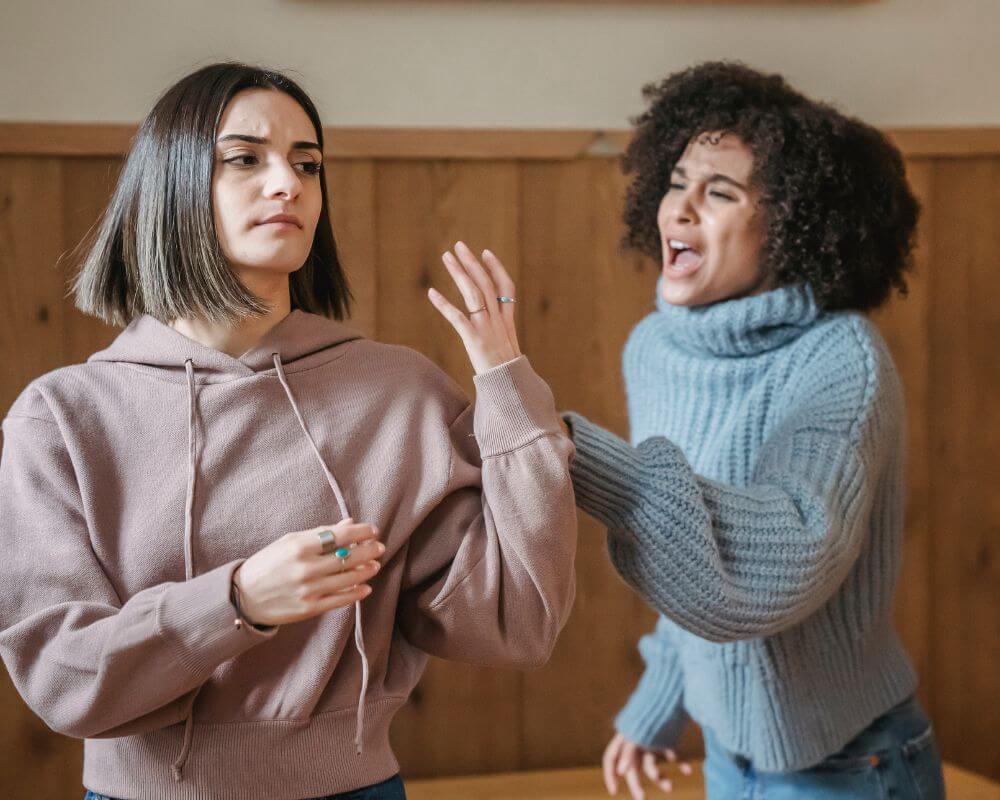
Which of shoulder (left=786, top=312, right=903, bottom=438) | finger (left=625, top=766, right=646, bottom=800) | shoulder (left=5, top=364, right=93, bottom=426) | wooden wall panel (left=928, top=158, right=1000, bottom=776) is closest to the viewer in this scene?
shoulder (left=5, top=364, right=93, bottom=426)

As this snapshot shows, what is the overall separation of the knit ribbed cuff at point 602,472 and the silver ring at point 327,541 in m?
0.30

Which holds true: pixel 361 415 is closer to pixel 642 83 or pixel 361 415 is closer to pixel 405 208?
pixel 405 208

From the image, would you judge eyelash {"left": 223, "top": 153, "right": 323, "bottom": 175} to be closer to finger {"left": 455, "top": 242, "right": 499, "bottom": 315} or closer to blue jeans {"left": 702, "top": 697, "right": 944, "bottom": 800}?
finger {"left": 455, "top": 242, "right": 499, "bottom": 315}

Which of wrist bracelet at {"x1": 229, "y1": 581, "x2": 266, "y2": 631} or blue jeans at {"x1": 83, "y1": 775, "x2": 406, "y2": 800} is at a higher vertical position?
wrist bracelet at {"x1": 229, "y1": 581, "x2": 266, "y2": 631}

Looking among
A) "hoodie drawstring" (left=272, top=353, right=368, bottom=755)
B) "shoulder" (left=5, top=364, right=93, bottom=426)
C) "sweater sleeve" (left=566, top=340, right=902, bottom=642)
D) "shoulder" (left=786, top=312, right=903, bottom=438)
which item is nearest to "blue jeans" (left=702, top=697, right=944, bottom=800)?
"sweater sleeve" (left=566, top=340, right=902, bottom=642)

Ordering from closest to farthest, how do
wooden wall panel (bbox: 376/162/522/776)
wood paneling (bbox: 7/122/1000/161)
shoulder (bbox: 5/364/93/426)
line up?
shoulder (bbox: 5/364/93/426), wood paneling (bbox: 7/122/1000/161), wooden wall panel (bbox: 376/162/522/776)

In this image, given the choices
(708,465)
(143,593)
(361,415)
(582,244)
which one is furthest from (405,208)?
(143,593)

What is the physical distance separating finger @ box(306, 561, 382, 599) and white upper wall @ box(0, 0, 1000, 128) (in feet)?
4.23

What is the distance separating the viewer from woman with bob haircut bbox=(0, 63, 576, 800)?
0.97 m

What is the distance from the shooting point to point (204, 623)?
91 centimetres

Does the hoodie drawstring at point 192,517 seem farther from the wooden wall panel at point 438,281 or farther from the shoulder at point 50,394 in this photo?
the wooden wall panel at point 438,281

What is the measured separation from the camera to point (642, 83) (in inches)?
83.6

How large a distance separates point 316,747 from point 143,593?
215 millimetres

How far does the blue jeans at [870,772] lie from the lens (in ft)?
4.53
